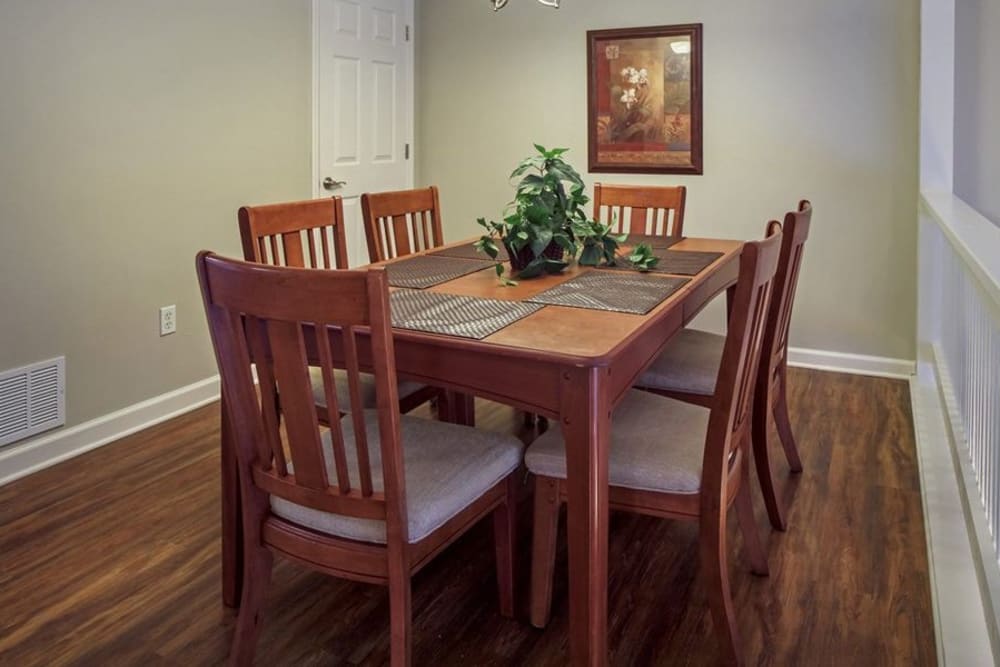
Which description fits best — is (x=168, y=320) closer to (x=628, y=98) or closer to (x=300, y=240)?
(x=300, y=240)

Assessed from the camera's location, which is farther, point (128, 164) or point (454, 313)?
point (128, 164)

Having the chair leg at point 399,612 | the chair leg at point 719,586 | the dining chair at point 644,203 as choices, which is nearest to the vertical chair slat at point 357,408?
the chair leg at point 399,612

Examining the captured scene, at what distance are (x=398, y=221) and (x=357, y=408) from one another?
1663 millimetres

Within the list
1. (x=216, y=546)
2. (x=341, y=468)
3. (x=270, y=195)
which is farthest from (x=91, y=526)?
(x=270, y=195)

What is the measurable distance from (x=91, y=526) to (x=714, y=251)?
2146 millimetres

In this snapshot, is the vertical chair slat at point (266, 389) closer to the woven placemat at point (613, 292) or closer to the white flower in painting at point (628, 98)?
the woven placemat at point (613, 292)

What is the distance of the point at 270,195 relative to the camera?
372 cm

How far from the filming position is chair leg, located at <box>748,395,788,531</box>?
86.7 inches

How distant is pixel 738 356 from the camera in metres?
1.55

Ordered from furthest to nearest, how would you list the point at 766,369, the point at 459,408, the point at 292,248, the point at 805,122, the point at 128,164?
the point at 805,122, the point at 128,164, the point at 459,408, the point at 292,248, the point at 766,369

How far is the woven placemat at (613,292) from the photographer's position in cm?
186

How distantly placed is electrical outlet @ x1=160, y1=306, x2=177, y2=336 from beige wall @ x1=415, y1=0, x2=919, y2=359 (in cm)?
225

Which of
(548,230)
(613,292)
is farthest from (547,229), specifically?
(613,292)

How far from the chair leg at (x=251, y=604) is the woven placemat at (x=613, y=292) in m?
0.85
